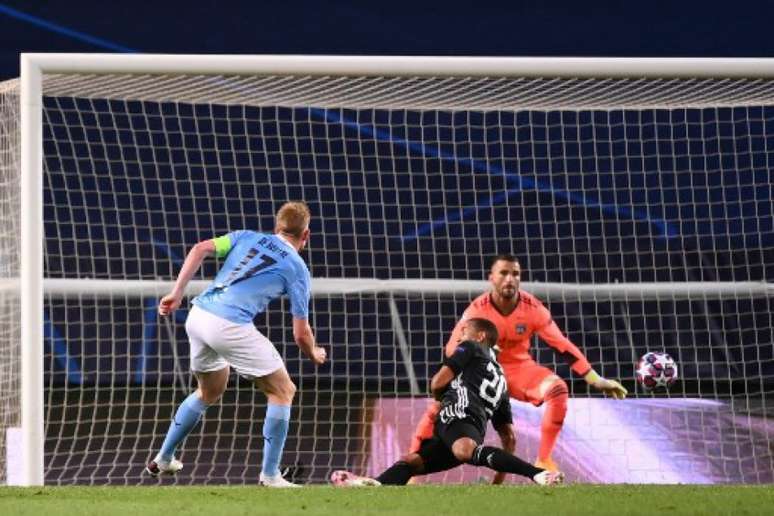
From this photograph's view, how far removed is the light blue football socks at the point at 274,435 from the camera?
21.4 ft

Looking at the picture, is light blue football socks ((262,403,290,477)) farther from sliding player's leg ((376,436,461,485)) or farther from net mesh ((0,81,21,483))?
net mesh ((0,81,21,483))

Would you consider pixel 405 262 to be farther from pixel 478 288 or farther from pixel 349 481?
pixel 349 481

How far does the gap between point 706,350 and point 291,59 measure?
205 inches

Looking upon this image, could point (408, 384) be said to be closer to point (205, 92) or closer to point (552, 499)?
point (205, 92)

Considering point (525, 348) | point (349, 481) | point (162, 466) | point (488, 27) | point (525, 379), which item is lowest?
point (349, 481)

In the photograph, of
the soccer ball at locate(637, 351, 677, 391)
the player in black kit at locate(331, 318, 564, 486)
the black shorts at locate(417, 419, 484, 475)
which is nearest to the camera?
the player in black kit at locate(331, 318, 564, 486)

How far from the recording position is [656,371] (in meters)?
8.54

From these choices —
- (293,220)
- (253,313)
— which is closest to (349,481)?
(253,313)

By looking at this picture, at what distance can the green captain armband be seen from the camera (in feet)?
21.5

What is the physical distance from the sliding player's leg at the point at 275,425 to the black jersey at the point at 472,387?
856 mm

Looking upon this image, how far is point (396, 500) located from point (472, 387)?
1683mm

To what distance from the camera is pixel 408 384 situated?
11023mm

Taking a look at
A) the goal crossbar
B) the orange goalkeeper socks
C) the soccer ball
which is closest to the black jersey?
the orange goalkeeper socks

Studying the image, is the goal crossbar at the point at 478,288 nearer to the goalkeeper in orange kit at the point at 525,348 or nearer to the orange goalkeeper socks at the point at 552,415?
the goalkeeper in orange kit at the point at 525,348
